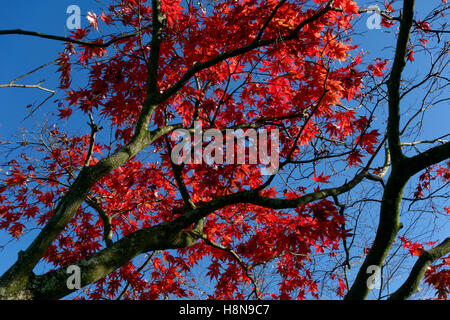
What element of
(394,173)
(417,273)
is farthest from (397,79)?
(417,273)

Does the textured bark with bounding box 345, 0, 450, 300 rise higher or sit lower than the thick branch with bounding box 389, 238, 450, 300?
higher

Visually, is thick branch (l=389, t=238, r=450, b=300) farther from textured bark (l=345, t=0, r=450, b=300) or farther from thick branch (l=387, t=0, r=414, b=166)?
thick branch (l=387, t=0, r=414, b=166)

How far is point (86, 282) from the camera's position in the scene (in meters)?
2.70

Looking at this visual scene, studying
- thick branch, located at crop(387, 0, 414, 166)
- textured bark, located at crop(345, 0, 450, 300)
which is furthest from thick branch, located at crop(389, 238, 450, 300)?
thick branch, located at crop(387, 0, 414, 166)

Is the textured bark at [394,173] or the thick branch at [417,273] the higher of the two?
the textured bark at [394,173]

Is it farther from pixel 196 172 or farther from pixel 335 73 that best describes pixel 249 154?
pixel 335 73

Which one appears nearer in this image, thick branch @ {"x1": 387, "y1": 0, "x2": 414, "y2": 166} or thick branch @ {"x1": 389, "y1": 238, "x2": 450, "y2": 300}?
thick branch @ {"x1": 387, "y1": 0, "x2": 414, "y2": 166}

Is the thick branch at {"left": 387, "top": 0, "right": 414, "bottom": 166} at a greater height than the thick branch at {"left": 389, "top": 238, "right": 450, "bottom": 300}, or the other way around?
the thick branch at {"left": 387, "top": 0, "right": 414, "bottom": 166}

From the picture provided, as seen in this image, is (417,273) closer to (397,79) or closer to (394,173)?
(394,173)

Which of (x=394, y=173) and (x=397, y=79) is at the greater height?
(x=397, y=79)

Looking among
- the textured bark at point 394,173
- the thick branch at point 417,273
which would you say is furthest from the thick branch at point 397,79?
the thick branch at point 417,273

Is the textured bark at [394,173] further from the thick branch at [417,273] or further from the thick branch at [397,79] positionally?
the thick branch at [417,273]
